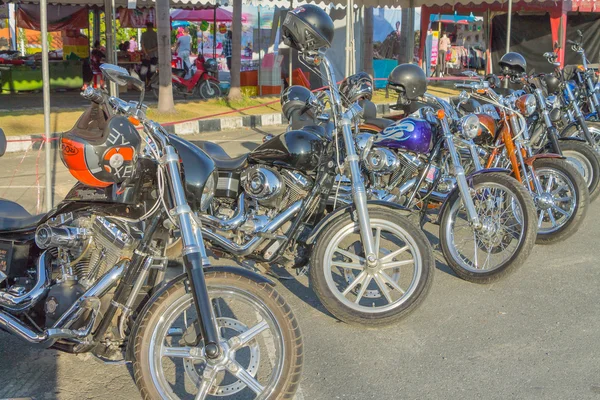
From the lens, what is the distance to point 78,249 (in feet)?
9.74

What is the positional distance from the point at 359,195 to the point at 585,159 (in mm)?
3527

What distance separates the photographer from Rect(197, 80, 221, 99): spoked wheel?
16688mm

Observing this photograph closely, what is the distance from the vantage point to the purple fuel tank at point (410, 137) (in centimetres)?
476

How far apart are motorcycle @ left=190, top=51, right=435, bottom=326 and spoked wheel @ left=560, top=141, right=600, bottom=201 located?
2708 millimetres

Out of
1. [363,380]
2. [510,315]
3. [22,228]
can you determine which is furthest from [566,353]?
[22,228]

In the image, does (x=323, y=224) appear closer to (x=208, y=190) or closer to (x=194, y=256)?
(x=208, y=190)

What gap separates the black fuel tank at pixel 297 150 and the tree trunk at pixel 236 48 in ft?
34.3

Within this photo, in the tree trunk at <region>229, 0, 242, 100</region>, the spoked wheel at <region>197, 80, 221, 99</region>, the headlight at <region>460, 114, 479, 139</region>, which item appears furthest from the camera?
the spoked wheel at <region>197, 80, 221, 99</region>

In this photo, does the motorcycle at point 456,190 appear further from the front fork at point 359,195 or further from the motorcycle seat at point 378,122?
the motorcycle seat at point 378,122

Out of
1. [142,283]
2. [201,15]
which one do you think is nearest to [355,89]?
[142,283]

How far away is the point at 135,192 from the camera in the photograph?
9.23 feet

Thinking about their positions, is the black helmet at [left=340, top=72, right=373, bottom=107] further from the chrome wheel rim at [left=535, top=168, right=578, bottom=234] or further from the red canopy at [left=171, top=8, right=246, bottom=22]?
the red canopy at [left=171, top=8, right=246, bottom=22]

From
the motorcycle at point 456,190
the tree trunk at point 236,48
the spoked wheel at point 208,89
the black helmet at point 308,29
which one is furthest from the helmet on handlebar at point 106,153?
the spoked wheel at point 208,89

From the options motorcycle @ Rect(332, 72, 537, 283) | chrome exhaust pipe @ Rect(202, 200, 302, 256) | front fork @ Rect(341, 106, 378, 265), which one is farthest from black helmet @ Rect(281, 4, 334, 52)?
chrome exhaust pipe @ Rect(202, 200, 302, 256)
